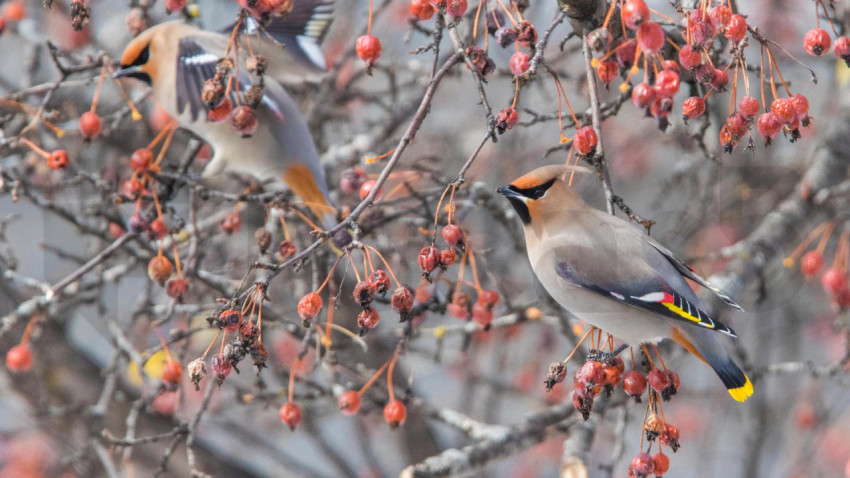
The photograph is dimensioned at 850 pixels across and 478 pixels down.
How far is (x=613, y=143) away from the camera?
498 cm

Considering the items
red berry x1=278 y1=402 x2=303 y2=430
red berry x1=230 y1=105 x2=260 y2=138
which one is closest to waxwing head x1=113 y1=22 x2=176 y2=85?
red berry x1=230 y1=105 x2=260 y2=138

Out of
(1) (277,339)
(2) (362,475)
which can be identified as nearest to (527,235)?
(1) (277,339)

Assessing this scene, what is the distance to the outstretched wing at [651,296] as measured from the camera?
5.43ft

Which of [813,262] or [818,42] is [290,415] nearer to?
[818,42]

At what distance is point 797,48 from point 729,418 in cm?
236

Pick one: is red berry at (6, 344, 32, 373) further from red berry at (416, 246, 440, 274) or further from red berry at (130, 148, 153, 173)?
red berry at (416, 246, 440, 274)

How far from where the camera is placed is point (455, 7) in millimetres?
1486

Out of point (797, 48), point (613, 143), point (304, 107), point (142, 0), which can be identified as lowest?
point (142, 0)

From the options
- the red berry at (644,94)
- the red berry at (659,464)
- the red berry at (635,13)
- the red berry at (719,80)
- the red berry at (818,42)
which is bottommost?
the red berry at (659,464)

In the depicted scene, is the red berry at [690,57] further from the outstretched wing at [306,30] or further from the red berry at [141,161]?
the red berry at [141,161]

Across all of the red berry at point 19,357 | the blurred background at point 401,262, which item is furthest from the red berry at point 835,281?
the red berry at point 19,357

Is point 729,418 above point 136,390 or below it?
above

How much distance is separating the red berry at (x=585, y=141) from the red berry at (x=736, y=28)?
0.28 meters

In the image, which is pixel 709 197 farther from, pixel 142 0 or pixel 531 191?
pixel 142 0
